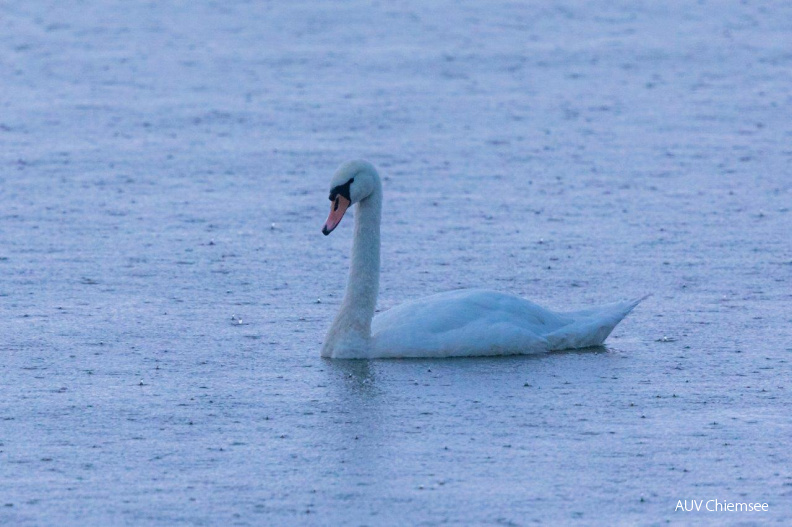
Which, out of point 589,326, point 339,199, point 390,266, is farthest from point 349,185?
point 390,266

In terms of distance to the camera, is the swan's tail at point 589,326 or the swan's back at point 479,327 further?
the swan's tail at point 589,326

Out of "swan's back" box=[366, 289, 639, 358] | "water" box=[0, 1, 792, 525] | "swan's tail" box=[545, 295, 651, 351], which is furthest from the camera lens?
"swan's tail" box=[545, 295, 651, 351]

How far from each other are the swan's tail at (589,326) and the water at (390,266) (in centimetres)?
11

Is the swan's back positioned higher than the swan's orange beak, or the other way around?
the swan's orange beak

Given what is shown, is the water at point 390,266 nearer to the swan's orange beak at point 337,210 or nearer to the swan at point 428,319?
the swan at point 428,319

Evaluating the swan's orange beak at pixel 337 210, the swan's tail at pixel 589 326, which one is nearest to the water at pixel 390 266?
the swan's tail at pixel 589 326

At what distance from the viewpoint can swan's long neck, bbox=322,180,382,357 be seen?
8.16 m

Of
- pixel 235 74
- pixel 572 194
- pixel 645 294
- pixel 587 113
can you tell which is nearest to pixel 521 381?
pixel 645 294

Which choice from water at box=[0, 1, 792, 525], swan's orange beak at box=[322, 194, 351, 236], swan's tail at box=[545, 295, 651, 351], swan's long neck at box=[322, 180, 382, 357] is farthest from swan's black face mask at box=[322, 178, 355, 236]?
swan's tail at box=[545, 295, 651, 351]

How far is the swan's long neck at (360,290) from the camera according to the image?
816 centimetres

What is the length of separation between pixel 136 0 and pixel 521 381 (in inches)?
639

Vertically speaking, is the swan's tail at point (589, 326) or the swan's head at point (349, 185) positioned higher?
the swan's head at point (349, 185)

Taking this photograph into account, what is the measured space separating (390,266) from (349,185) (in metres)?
1.74

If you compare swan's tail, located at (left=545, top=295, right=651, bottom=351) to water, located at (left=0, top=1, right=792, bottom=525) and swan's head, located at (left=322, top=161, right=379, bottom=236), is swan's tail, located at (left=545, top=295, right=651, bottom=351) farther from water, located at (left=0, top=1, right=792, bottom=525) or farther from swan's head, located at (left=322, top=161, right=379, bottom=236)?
swan's head, located at (left=322, top=161, right=379, bottom=236)
